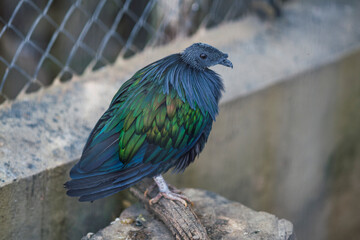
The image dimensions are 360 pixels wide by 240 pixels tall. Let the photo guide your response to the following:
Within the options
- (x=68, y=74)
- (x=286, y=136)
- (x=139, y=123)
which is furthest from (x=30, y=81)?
(x=286, y=136)

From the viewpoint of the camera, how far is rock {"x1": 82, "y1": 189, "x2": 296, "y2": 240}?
248cm

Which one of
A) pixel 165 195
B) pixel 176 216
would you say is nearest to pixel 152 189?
pixel 165 195

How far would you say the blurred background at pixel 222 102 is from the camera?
2807mm

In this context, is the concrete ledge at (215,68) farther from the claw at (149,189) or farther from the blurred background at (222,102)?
the claw at (149,189)

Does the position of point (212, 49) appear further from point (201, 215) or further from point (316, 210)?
point (316, 210)

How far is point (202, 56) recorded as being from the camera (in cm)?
257

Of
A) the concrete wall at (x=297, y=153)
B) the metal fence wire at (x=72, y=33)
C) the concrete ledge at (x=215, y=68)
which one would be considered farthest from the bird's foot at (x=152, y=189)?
the metal fence wire at (x=72, y=33)

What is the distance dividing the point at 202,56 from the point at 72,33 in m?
1.17

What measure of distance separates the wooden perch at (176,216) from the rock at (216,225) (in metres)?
0.04

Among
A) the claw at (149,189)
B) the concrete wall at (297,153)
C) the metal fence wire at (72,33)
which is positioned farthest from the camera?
the concrete wall at (297,153)

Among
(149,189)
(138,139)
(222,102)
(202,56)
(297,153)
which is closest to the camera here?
(138,139)

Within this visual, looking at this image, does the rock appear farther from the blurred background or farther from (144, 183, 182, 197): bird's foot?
the blurred background

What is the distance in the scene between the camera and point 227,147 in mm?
3512

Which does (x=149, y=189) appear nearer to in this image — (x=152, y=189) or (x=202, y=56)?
(x=152, y=189)
